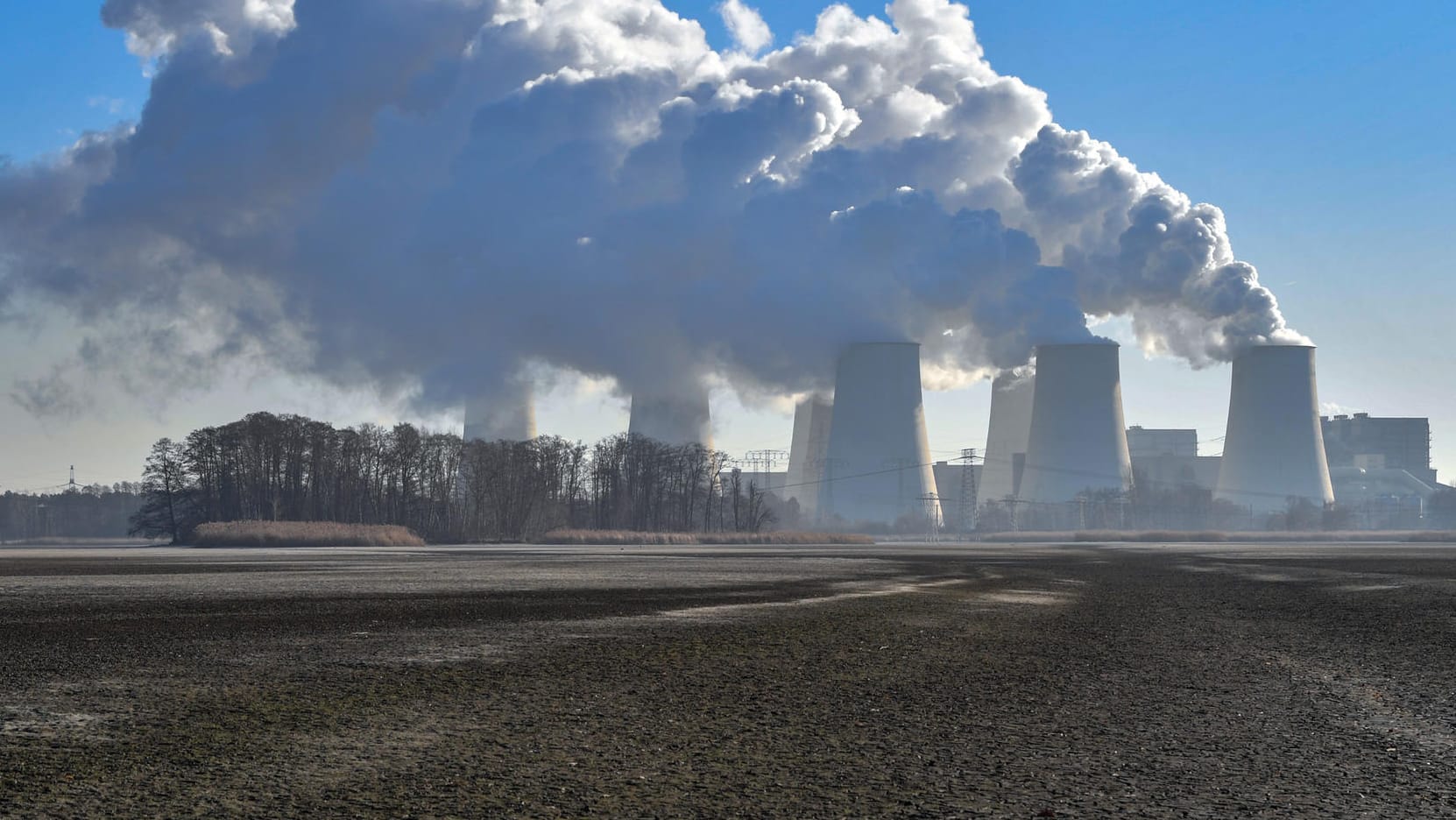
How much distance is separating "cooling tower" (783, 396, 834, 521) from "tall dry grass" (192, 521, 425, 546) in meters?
38.6

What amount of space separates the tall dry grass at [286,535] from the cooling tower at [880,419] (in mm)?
26904

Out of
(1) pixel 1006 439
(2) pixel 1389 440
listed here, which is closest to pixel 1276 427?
(1) pixel 1006 439

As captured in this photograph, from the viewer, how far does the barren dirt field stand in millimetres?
6094

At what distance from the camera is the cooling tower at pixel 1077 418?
78375 millimetres

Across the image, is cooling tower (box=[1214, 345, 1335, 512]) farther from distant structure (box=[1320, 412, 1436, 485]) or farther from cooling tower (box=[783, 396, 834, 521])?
distant structure (box=[1320, 412, 1436, 485])

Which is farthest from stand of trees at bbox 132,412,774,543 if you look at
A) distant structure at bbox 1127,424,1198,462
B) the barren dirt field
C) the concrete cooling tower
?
distant structure at bbox 1127,424,1198,462

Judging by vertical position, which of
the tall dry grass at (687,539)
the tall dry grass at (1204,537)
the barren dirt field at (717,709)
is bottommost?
the tall dry grass at (1204,537)

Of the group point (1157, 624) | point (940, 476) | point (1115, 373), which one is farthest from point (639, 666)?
point (940, 476)

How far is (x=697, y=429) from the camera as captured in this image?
87.0m

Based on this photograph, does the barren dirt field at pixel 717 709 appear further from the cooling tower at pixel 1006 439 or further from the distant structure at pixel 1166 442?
the distant structure at pixel 1166 442

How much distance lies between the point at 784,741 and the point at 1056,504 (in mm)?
90212

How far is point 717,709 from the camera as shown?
8758mm

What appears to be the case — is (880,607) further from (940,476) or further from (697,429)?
(940,476)

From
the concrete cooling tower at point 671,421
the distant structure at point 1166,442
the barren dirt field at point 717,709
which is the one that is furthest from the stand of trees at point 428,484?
the distant structure at point 1166,442
